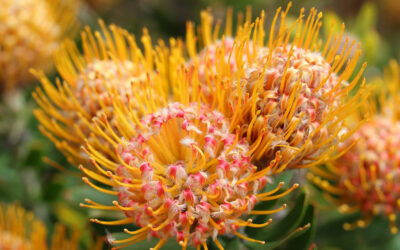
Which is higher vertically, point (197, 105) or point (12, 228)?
point (197, 105)

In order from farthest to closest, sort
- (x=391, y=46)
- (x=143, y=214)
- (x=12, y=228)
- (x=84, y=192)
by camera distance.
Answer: (x=391, y=46), (x=12, y=228), (x=84, y=192), (x=143, y=214)

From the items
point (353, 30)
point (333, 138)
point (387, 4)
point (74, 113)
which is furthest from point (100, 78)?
point (387, 4)

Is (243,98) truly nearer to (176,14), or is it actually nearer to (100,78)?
(100,78)

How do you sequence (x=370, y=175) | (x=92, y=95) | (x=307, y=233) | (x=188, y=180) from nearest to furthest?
1. (x=188, y=180)
2. (x=307, y=233)
3. (x=92, y=95)
4. (x=370, y=175)

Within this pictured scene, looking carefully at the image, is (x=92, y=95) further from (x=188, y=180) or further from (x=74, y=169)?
(x=74, y=169)

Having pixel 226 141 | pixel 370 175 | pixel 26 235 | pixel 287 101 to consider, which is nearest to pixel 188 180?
pixel 226 141

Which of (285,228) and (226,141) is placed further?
(285,228)

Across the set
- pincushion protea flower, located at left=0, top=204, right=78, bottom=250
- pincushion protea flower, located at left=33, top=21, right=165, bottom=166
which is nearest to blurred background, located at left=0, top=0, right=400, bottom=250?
pincushion protea flower, located at left=0, top=204, right=78, bottom=250
